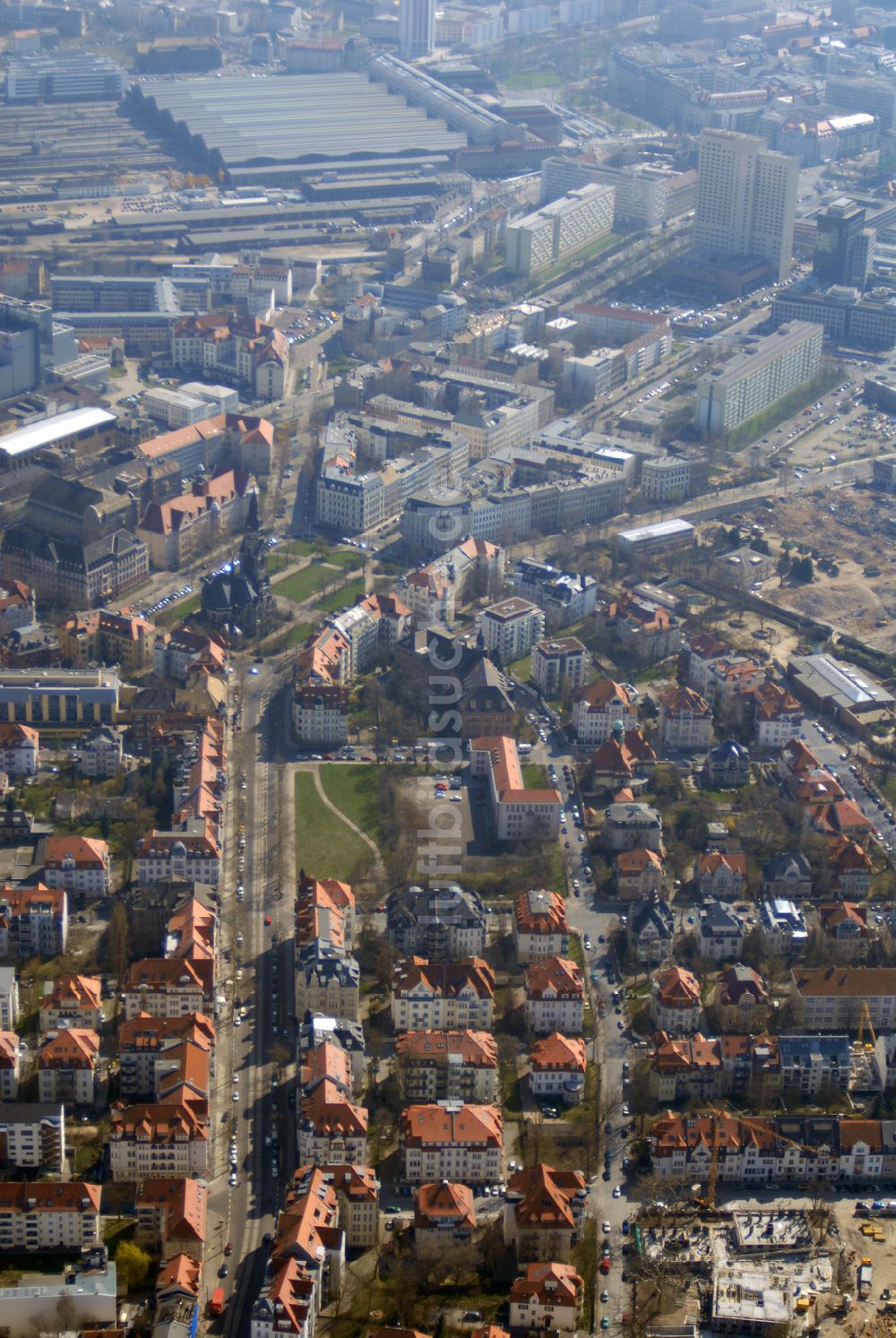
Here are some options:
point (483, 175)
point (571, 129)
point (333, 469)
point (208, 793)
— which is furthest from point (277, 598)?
point (571, 129)

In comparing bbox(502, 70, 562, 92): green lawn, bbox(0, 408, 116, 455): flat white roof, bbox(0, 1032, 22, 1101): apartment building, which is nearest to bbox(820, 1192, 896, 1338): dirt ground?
bbox(0, 1032, 22, 1101): apartment building

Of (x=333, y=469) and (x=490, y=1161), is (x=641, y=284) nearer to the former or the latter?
(x=333, y=469)

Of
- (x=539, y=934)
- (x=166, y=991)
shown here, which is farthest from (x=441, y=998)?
(x=166, y=991)

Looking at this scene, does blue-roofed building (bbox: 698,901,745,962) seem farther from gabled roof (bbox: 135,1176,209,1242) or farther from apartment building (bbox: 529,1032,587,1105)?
gabled roof (bbox: 135,1176,209,1242)

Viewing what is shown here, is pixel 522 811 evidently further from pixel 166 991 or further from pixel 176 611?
pixel 176 611

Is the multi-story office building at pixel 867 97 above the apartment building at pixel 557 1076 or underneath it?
above

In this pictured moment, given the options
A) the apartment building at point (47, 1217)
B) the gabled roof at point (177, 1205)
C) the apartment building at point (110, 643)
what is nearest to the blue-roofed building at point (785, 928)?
the gabled roof at point (177, 1205)

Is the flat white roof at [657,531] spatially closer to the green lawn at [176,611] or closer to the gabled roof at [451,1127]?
the green lawn at [176,611]
